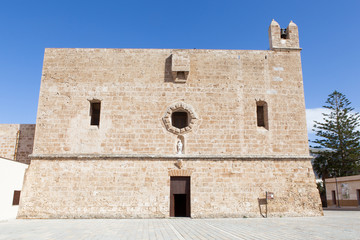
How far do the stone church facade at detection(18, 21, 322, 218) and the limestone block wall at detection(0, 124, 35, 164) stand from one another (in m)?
2.05

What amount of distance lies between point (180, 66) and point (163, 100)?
4.96 ft

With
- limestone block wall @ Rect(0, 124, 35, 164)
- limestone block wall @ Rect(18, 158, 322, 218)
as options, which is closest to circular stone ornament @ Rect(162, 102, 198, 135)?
limestone block wall @ Rect(18, 158, 322, 218)

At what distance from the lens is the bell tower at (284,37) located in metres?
11.7

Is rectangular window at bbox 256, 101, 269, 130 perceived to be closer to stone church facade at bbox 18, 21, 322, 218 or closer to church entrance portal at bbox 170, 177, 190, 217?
stone church facade at bbox 18, 21, 322, 218

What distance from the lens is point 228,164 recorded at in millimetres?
10320

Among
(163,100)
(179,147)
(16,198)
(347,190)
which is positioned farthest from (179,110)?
(347,190)

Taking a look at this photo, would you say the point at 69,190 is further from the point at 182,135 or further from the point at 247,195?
the point at 247,195

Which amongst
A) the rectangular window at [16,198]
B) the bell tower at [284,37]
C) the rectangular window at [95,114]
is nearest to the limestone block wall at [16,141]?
the rectangular window at [16,198]

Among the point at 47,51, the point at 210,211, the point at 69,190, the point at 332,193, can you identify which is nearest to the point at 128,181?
the point at 69,190

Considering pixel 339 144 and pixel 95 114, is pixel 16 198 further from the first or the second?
pixel 339 144

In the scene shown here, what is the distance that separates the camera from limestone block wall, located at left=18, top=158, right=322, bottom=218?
9.75 meters

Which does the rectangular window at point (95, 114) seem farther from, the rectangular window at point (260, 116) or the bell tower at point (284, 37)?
the bell tower at point (284, 37)

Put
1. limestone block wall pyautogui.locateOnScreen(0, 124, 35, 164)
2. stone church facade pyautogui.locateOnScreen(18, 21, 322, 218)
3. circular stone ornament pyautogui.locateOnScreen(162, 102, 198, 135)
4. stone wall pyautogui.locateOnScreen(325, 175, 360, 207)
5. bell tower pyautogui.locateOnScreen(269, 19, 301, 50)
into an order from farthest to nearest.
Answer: stone wall pyautogui.locateOnScreen(325, 175, 360, 207)
limestone block wall pyautogui.locateOnScreen(0, 124, 35, 164)
bell tower pyautogui.locateOnScreen(269, 19, 301, 50)
circular stone ornament pyautogui.locateOnScreen(162, 102, 198, 135)
stone church facade pyautogui.locateOnScreen(18, 21, 322, 218)

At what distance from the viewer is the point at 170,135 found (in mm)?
10547
